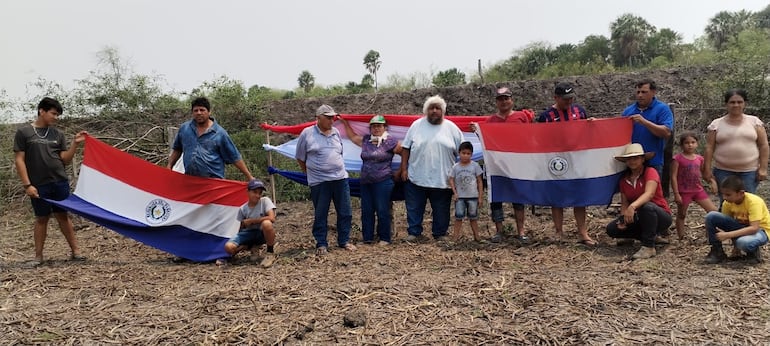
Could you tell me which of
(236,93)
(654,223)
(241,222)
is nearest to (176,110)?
(236,93)

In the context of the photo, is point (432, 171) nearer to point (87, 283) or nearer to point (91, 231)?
point (87, 283)

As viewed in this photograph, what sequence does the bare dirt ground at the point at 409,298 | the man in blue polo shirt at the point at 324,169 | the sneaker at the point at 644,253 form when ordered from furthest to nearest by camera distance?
1. the man in blue polo shirt at the point at 324,169
2. the sneaker at the point at 644,253
3. the bare dirt ground at the point at 409,298

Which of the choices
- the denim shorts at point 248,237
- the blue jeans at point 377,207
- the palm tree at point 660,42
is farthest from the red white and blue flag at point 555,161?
the palm tree at point 660,42

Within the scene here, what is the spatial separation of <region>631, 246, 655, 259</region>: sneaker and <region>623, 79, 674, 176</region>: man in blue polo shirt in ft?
2.71

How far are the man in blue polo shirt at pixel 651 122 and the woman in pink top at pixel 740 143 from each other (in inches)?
14.7

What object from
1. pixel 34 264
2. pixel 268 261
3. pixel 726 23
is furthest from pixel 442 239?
pixel 726 23

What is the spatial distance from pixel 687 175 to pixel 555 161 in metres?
1.16

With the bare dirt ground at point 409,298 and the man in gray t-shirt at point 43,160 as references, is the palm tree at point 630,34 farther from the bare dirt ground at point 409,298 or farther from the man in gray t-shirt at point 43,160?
the man in gray t-shirt at point 43,160

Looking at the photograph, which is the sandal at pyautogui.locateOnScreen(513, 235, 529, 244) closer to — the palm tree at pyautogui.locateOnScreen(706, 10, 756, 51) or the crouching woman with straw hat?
the crouching woman with straw hat

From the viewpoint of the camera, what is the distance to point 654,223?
174 inches

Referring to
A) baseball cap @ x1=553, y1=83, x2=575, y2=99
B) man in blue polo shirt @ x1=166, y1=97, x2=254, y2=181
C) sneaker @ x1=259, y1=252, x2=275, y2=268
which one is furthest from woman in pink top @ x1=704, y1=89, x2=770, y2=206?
man in blue polo shirt @ x1=166, y1=97, x2=254, y2=181

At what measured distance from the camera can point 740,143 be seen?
Answer: 172 inches

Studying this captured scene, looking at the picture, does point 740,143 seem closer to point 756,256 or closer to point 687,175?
point 687,175

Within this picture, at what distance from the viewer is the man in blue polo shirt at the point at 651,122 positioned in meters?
4.59
